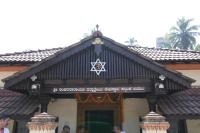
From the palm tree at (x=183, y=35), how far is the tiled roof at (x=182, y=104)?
31.6 m

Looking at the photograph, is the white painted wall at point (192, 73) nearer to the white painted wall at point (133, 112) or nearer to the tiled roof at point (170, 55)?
the tiled roof at point (170, 55)

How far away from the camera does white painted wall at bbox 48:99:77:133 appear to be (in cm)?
1055

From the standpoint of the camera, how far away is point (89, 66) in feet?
30.7

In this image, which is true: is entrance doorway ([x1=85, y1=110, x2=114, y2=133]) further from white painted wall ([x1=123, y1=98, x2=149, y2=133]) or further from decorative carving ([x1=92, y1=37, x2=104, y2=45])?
decorative carving ([x1=92, y1=37, x2=104, y2=45])

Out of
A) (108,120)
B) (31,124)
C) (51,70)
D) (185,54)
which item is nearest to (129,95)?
(108,120)

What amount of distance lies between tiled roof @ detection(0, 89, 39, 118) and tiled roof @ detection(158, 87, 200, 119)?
425 centimetres

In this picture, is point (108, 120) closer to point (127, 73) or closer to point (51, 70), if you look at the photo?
point (127, 73)

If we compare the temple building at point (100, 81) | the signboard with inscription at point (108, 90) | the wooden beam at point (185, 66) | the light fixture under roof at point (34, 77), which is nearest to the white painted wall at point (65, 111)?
the temple building at point (100, 81)

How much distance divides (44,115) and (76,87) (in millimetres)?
2698

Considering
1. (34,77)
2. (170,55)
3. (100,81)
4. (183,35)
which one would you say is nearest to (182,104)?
(100,81)

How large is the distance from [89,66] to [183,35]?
113 feet

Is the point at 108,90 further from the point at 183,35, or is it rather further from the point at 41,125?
the point at 183,35

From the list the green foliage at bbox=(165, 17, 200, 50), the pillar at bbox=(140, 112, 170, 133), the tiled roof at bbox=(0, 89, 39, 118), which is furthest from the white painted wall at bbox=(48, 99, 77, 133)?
the green foliage at bbox=(165, 17, 200, 50)

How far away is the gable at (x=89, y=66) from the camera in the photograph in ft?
29.9
